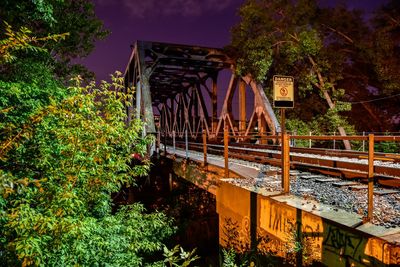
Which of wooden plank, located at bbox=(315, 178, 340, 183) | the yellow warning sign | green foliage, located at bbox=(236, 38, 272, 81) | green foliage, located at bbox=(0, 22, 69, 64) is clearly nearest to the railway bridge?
wooden plank, located at bbox=(315, 178, 340, 183)

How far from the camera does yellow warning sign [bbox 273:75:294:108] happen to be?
4770 millimetres

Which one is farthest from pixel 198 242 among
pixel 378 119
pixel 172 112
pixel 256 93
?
pixel 172 112

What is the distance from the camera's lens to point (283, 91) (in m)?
4.84

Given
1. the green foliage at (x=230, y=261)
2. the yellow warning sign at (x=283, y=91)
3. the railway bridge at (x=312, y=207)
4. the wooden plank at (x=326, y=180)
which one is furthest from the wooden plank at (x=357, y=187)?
the green foliage at (x=230, y=261)

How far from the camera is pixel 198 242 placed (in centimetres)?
→ 833

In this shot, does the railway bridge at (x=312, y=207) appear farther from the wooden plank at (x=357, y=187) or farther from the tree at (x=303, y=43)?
the tree at (x=303, y=43)

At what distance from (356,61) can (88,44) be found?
14781 mm

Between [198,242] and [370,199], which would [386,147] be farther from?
[370,199]

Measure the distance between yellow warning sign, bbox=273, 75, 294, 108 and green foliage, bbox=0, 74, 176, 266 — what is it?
2400 millimetres

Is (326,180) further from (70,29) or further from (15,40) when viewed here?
(70,29)

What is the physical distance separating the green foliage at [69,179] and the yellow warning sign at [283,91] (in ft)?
7.87

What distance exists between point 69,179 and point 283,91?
3.68 m

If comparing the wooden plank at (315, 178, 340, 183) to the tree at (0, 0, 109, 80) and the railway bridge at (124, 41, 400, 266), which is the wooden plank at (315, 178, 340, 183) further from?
the tree at (0, 0, 109, 80)

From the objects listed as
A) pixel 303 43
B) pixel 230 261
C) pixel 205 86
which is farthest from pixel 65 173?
pixel 205 86
